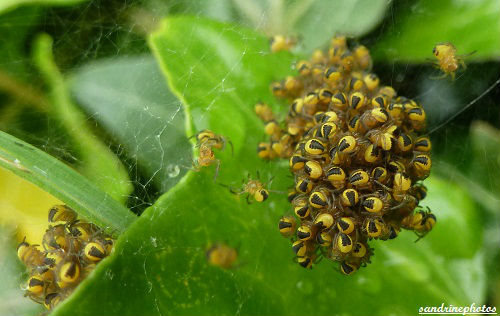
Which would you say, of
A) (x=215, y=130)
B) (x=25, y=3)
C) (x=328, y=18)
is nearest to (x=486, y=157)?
(x=328, y=18)

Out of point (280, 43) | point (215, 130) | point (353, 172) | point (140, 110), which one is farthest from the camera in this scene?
point (280, 43)

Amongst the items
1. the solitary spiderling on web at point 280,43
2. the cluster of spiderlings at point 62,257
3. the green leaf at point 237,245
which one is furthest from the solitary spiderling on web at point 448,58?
the cluster of spiderlings at point 62,257

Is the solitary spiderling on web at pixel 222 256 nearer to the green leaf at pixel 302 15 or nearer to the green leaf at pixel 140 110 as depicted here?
the green leaf at pixel 140 110

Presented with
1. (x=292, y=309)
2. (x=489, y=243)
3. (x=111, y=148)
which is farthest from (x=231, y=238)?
(x=489, y=243)

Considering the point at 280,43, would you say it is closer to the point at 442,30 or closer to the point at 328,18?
the point at 328,18

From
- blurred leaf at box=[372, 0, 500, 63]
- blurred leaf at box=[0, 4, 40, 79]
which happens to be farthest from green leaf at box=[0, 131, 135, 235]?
blurred leaf at box=[372, 0, 500, 63]

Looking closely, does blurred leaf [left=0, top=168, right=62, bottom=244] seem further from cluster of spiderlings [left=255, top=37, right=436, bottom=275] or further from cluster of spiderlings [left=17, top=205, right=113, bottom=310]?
cluster of spiderlings [left=255, top=37, right=436, bottom=275]
